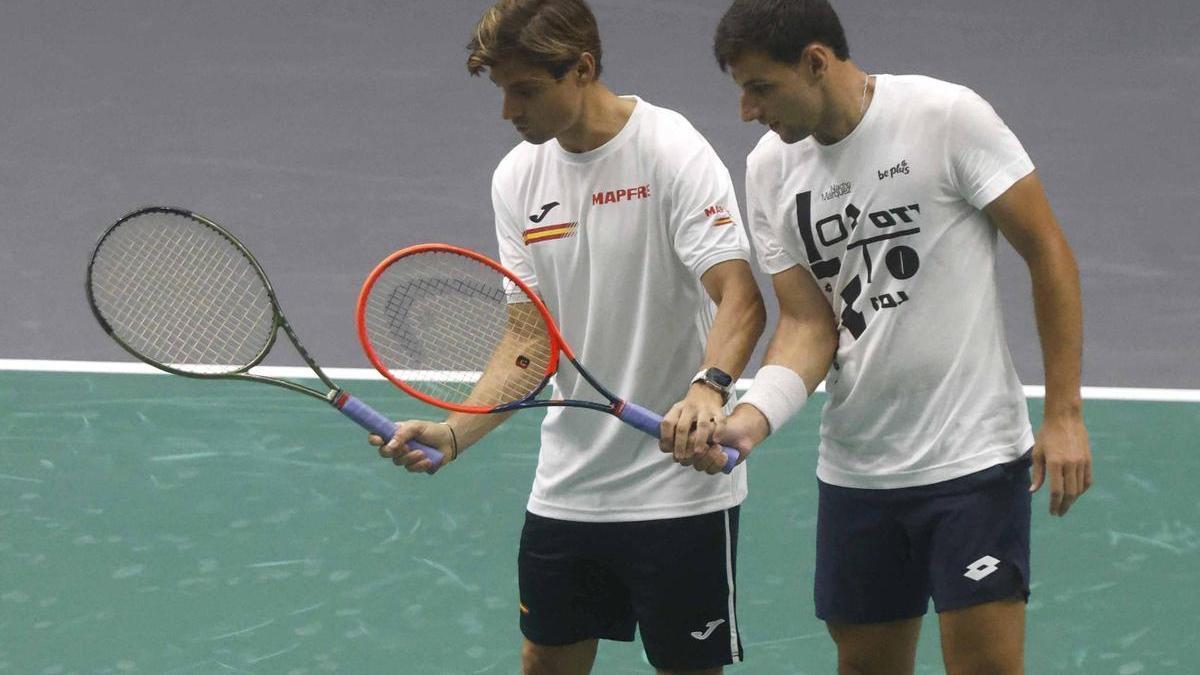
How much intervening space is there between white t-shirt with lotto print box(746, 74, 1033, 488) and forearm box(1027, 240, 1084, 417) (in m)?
0.14

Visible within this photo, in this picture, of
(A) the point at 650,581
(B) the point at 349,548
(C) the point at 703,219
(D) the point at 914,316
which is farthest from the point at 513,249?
(B) the point at 349,548

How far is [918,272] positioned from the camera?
425 cm

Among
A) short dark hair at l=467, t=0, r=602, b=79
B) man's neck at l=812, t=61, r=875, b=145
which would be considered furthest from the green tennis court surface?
short dark hair at l=467, t=0, r=602, b=79

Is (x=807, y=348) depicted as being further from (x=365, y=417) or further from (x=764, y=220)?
(x=365, y=417)

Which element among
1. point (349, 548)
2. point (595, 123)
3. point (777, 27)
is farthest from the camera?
point (349, 548)

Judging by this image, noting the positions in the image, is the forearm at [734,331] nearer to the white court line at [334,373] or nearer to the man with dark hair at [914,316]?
the man with dark hair at [914,316]

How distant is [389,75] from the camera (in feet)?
34.8

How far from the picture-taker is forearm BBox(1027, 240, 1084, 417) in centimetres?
416

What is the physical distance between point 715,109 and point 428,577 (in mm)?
4630

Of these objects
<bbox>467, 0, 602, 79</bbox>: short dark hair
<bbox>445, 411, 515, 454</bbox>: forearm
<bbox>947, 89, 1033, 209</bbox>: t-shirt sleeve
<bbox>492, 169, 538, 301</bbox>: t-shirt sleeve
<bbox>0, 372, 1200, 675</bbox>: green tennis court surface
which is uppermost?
<bbox>467, 0, 602, 79</bbox>: short dark hair

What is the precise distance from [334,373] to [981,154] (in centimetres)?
457

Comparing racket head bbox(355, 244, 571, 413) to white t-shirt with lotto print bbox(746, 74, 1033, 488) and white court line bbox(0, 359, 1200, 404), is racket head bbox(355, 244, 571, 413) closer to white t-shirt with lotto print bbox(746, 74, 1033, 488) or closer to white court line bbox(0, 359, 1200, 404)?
white t-shirt with lotto print bbox(746, 74, 1033, 488)

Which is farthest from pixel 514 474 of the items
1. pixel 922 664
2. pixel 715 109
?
pixel 715 109

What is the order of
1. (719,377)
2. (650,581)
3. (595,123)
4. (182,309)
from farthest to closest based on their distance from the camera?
(182,309) → (650,581) → (595,123) → (719,377)
